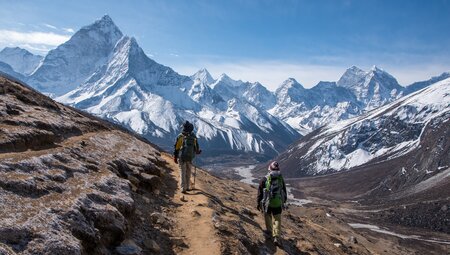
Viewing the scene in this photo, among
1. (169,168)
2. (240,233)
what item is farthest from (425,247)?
(240,233)

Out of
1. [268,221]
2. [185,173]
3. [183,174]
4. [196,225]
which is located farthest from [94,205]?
[185,173]

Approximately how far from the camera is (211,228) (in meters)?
19.3

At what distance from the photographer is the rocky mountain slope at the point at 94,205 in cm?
1252

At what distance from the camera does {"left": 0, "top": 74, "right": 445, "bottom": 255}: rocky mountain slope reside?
12.5m

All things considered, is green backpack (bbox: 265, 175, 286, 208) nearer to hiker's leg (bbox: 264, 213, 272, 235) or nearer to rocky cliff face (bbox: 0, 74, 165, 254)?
hiker's leg (bbox: 264, 213, 272, 235)

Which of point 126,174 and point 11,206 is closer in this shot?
point 11,206

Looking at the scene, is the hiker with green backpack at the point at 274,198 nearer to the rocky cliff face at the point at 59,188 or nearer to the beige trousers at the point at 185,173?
the beige trousers at the point at 185,173

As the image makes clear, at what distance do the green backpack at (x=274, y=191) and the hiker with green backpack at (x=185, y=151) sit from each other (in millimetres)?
6484

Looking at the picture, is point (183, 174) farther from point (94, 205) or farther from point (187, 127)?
point (94, 205)

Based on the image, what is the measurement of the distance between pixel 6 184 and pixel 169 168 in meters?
22.5

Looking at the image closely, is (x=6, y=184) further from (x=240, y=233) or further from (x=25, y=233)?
(x=240, y=233)

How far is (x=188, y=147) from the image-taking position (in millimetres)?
26375

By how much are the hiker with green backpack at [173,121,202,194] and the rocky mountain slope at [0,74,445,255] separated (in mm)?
1127

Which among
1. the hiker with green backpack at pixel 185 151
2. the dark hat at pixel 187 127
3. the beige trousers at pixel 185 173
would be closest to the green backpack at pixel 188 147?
the hiker with green backpack at pixel 185 151
